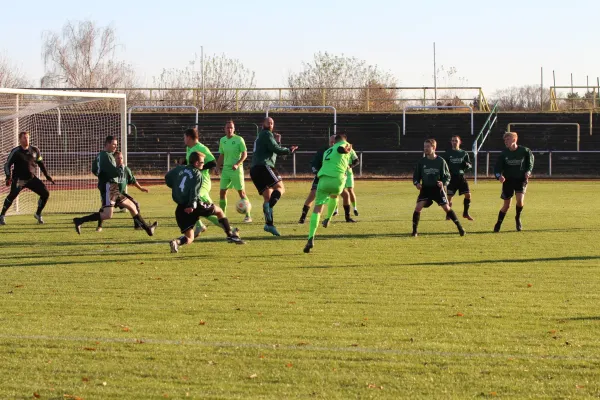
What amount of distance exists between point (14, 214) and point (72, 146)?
27.5 feet

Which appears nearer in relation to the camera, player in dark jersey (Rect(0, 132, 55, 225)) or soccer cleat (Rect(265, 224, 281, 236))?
soccer cleat (Rect(265, 224, 281, 236))

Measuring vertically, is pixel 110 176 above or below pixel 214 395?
above

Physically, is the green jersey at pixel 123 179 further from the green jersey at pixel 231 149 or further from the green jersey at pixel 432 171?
the green jersey at pixel 432 171

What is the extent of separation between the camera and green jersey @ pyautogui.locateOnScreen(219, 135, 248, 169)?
59.7ft

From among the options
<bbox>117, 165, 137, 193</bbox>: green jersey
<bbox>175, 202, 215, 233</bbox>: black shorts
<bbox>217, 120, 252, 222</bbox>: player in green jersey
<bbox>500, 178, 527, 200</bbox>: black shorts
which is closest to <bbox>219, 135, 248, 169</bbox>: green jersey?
<bbox>217, 120, 252, 222</bbox>: player in green jersey

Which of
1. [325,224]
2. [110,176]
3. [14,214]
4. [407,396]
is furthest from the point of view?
[14,214]

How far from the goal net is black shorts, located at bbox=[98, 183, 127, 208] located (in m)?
5.35

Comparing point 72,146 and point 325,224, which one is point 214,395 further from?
point 72,146

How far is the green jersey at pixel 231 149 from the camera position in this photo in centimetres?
1819

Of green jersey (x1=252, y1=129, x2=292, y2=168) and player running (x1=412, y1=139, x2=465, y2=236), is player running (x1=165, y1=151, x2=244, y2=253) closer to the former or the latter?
green jersey (x1=252, y1=129, x2=292, y2=168)

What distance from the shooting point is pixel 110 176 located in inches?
669

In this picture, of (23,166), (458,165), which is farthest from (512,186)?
(23,166)

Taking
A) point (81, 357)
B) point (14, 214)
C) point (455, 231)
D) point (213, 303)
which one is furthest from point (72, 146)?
point (81, 357)

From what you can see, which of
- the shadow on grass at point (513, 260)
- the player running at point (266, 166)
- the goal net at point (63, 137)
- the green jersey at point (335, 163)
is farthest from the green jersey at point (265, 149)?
the goal net at point (63, 137)
